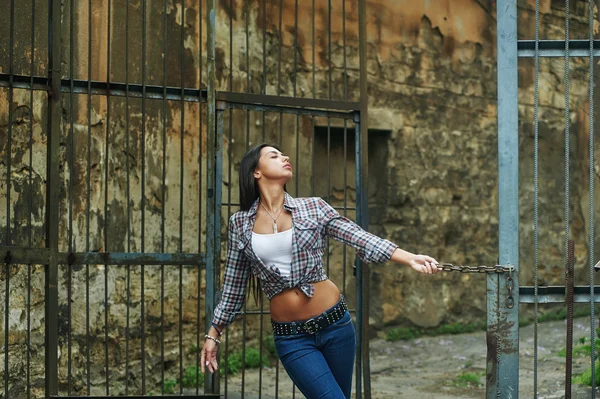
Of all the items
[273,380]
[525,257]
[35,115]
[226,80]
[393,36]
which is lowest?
[273,380]

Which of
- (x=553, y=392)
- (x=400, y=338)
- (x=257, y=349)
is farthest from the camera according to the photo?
(x=400, y=338)

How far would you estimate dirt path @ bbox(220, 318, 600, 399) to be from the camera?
7.10 m

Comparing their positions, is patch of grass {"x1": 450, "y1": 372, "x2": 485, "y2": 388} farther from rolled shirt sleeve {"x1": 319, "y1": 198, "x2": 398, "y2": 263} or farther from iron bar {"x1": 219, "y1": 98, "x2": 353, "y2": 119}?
rolled shirt sleeve {"x1": 319, "y1": 198, "x2": 398, "y2": 263}

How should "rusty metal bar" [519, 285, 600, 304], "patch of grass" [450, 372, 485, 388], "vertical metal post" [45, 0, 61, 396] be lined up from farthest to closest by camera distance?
"patch of grass" [450, 372, 485, 388] → "vertical metal post" [45, 0, 61, 396] → "rusty metal bar" [519, 285, 600, 304]

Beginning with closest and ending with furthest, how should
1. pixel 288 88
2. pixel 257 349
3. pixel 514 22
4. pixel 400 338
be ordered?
pixel 514 22 < pixel 257 349 < pixel 288 88 < pixel 400 338

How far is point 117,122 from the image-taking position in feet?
22.4

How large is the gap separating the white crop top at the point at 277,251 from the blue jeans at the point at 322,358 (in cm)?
29

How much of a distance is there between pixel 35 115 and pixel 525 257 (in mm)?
6502

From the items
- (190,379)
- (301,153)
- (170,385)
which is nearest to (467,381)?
(190,379)

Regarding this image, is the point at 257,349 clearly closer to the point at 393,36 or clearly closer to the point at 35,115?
the point at 35,115

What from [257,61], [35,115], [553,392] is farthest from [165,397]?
[257,61]

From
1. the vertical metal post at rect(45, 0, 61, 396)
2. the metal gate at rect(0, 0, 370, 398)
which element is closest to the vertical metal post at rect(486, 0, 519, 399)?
the metal gate at rect(0, 0, 370, 398)

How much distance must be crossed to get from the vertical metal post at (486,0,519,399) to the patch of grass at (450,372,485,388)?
3.71 meters

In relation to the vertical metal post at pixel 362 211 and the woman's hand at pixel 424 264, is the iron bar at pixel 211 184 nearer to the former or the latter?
the vertical metal post at pixel 362 211
